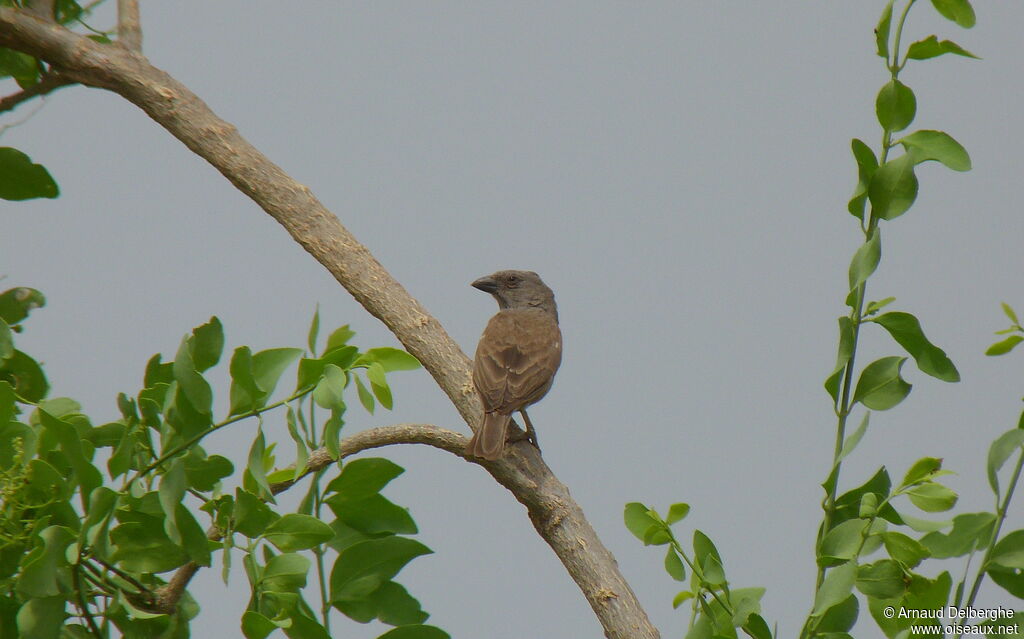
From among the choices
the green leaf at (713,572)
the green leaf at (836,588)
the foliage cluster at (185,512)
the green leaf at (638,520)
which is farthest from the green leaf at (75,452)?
the green leaf at (836,588)

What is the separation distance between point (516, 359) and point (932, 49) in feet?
10.9

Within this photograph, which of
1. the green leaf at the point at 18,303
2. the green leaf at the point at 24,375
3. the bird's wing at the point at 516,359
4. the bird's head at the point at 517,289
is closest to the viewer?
the green leaf at the point at 24,375

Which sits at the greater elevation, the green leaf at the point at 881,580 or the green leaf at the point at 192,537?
Result: the green leaf at the point at 192,537

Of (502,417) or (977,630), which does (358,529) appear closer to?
(977,630)

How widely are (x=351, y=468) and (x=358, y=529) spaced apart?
0.50ft

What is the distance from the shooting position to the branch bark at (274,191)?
3.62m

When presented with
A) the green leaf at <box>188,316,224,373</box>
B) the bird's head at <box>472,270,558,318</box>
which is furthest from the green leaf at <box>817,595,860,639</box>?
the bird's head at <box>472,270,558,318</box>

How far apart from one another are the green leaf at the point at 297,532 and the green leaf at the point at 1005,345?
1134 millimetres

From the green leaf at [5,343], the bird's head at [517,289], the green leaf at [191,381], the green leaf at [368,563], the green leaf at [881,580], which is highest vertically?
the bird's head at [517,289]

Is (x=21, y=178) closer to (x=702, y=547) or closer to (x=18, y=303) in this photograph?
(x=18, y=303)

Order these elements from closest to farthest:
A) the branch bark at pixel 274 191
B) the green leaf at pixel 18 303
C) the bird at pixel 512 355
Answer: the green leaf at pixel 18 303
the branch bark at pixel 274 191
the bird at pixel 512 355

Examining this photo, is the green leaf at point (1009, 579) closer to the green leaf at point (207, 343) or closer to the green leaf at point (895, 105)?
the green leaf at point (895, 105)

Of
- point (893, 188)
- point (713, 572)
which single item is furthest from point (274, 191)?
point (893, 188)

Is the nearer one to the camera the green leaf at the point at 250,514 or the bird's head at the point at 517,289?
the green leaf at the point at 250,514
